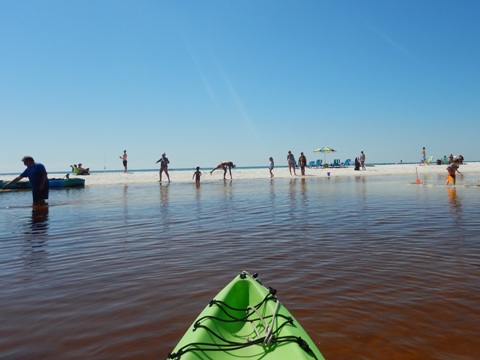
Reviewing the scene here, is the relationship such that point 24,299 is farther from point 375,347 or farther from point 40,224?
point 40,224

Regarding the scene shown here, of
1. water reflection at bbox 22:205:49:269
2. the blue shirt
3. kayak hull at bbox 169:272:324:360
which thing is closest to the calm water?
water reflection at bbox 22:205:49:269

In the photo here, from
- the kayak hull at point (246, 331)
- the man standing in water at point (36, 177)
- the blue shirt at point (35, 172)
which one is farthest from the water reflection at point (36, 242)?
the kayak hull at point (246, 331)

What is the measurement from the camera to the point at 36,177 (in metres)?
12.5

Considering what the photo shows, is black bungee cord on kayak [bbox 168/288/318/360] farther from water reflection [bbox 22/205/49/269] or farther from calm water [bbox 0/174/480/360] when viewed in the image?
water reflection [bbox 22/205/49/269]

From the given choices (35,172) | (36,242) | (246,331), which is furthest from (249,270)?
(35,172)

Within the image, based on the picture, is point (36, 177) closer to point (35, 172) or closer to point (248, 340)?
point (35, 172)

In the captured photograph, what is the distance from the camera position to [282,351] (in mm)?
2701

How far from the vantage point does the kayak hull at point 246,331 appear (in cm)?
266

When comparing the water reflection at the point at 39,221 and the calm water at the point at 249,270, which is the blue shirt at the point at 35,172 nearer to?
the water reflection at the point at 39,221

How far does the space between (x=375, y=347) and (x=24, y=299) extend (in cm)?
427

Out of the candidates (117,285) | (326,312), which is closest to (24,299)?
(117,285)

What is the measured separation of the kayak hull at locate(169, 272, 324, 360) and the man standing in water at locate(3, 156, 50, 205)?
1151 centimetres

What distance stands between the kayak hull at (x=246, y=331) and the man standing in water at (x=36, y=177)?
1151 centimetres

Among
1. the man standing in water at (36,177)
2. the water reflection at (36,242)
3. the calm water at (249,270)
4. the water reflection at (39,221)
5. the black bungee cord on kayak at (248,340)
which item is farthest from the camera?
the man standing in water at (36,177)
